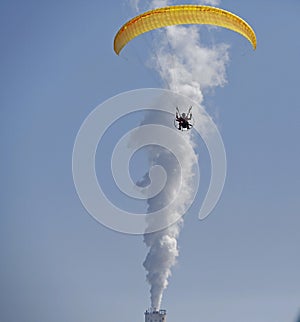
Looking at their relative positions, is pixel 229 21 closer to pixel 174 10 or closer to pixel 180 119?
pixel 174 10

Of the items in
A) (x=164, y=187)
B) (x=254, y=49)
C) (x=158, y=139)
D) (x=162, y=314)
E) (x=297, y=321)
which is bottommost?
(x=297, y=321)

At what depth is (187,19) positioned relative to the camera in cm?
5897

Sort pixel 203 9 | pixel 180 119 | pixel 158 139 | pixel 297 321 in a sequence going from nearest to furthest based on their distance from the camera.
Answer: pixel 297 321, pixel 203 9, pixel 180 119, pixel 158 139

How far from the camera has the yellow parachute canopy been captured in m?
58.4

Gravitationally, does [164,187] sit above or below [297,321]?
above

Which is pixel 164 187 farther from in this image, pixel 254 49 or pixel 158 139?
pixel 254 49

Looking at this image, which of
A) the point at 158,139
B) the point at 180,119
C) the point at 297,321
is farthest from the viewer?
the point at 158,139

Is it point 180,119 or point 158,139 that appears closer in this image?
point 180,119

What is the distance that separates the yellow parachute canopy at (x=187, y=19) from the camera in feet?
192

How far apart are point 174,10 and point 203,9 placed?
98.4 inches

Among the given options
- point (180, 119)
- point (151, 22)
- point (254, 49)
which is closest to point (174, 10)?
point (151, 22)

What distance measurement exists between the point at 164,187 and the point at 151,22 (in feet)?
229

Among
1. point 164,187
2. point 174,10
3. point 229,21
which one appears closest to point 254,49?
point 229,21

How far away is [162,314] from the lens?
12194 cm
